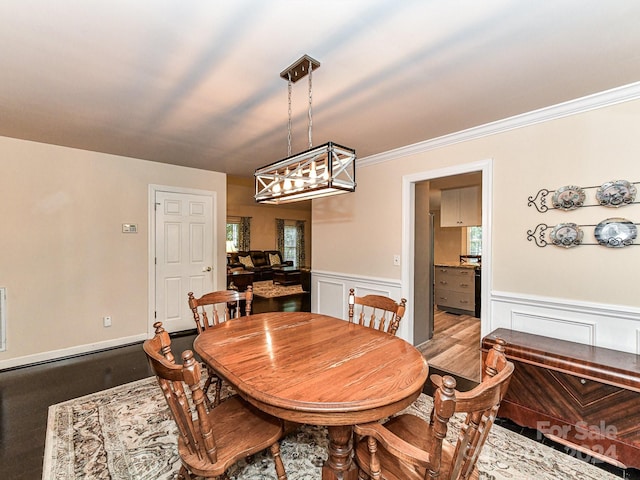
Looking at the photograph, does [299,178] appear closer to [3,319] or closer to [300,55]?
[300,55]

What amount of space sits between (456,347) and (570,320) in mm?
1634

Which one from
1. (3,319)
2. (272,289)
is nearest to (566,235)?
(3,319)

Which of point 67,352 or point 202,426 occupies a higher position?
point 202,426

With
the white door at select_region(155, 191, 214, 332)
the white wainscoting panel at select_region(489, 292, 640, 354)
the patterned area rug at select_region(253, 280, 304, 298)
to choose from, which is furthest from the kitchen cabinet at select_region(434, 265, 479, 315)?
the white door at select_region(155, 191, 214, 332)

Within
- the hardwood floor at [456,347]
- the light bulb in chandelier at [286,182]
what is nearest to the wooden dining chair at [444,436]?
the light bulb in chandelier at [286,182]

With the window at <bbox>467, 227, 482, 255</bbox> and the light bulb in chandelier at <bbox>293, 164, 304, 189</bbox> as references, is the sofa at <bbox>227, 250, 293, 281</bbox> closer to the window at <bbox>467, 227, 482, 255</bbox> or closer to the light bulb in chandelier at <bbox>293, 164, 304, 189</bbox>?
the window at <bbox>467, 227, 482, 255</bbox>

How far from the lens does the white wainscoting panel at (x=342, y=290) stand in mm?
3488

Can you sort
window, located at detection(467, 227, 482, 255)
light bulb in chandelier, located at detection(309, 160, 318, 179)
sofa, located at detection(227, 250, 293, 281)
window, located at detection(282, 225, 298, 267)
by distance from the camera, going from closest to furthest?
light bulb in chandelier, located at detection(309, 160, 318, 179) → window, located at detection(467, 227, 482, 255) → sofa, located at detection(227, 250, 293, 281) → window, located at detection(282, 225, 298, 267)

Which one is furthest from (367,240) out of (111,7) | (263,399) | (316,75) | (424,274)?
(111,7)

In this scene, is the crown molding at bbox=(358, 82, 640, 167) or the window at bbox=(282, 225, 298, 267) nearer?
the crown molding at bbox=(358, 82, 640, 167)

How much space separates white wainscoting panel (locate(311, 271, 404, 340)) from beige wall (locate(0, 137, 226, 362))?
2.40 metres

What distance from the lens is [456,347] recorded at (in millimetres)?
3752

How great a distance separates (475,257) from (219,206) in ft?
17.3

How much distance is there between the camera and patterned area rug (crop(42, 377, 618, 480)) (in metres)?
1.70
